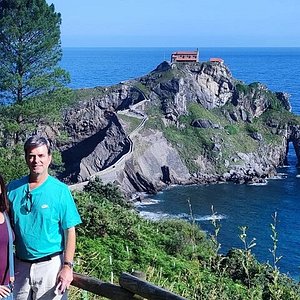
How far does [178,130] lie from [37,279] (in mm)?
66558

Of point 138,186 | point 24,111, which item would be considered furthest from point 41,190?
point 138,186

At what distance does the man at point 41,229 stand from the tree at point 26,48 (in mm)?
21517

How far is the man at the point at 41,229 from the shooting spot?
422 centimetres

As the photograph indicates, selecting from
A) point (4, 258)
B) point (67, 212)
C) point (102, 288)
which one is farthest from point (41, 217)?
point (102, 288)

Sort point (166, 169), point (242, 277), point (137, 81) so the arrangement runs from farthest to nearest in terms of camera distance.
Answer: point (137, 81), point (166, 169), point (242, 277)

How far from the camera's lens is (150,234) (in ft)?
49.3

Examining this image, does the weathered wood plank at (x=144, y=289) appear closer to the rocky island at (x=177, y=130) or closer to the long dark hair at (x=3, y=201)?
the long dark hair at (x=3, y=201)

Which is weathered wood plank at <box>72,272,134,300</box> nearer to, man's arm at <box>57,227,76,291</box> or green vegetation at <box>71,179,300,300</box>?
man's arm at <box>57,227,76,291</box>

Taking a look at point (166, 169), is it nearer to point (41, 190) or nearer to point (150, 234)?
point (150, 234)

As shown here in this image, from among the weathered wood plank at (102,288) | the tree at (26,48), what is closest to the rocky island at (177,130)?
the tree at (26,48)

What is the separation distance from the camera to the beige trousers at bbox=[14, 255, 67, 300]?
4297 millimetres

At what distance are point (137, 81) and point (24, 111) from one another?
5216 cm

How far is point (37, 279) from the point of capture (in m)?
4.30

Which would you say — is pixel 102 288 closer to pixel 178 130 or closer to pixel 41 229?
pixel 41 229
